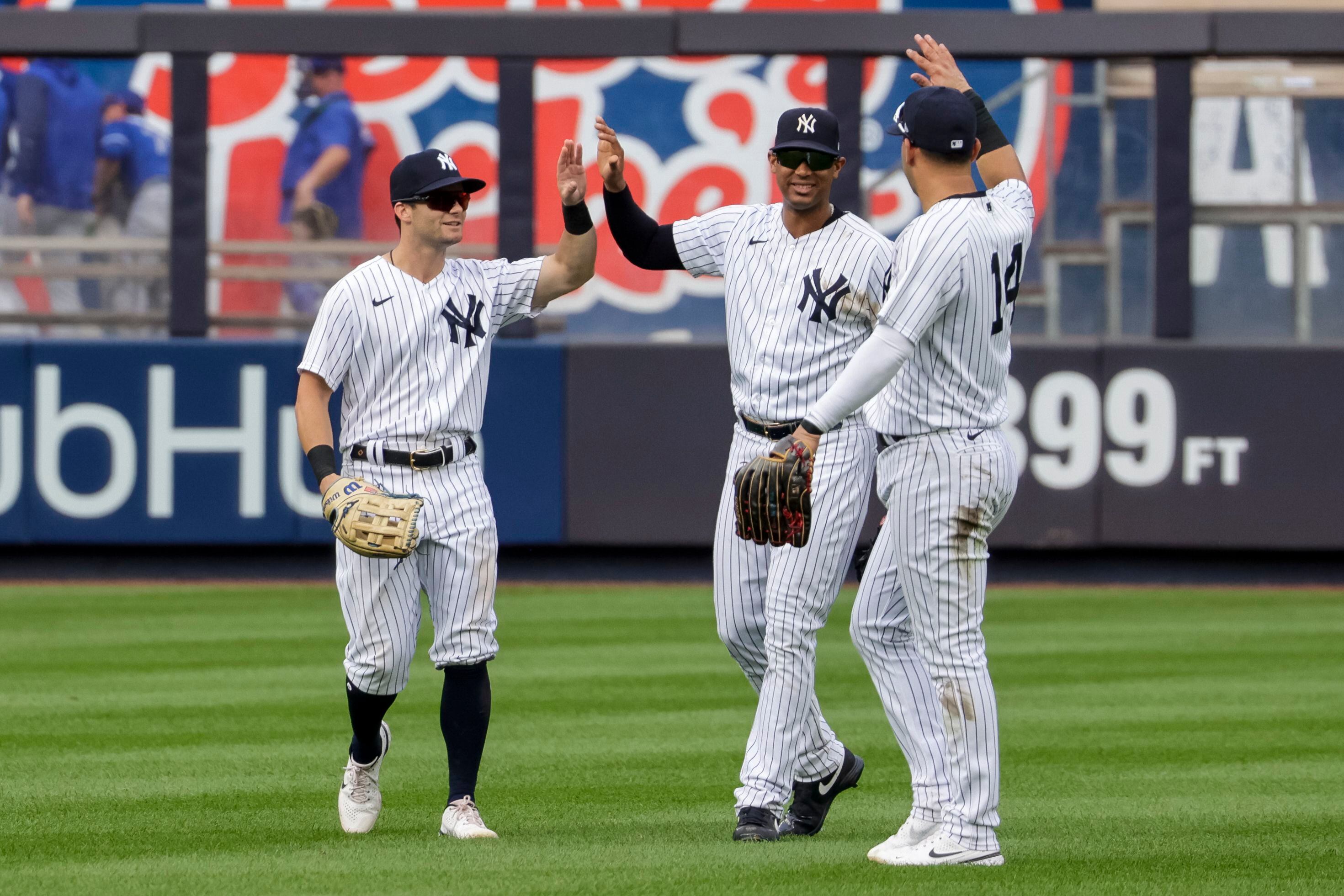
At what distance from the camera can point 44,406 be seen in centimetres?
1185

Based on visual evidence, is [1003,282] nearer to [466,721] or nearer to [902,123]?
[902,123]

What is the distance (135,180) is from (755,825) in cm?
848

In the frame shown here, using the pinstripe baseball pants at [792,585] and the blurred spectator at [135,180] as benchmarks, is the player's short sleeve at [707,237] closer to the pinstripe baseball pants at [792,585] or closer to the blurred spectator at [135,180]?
the pinstripe baseball pants at [792,585]

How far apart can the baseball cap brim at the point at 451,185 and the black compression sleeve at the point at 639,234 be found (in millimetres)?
385

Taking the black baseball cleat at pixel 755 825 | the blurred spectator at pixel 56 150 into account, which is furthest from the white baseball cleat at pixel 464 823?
the blurred spectator at pixel 56 150

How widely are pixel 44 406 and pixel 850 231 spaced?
795 centimetres

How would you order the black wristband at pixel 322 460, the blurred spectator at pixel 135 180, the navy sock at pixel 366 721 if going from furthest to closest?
the blurred spectator at pixel 135 180, the navy sock at pixel 366 721, the black wristband at pixel 322 460

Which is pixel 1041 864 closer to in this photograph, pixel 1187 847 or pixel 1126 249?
pixel 1187 847

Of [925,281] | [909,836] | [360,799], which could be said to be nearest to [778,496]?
[925,281]

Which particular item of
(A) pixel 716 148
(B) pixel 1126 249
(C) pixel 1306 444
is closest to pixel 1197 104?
(B) pixel 1126 249

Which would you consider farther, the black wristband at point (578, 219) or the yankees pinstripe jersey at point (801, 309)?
the black wristband at point (578, 219)

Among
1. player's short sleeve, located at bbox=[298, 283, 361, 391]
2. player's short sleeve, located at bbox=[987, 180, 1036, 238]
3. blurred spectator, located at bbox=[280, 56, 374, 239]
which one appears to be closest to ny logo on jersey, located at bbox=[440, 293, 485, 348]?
player's short sleeve, located at bbox=[298, 283, 361, 391]

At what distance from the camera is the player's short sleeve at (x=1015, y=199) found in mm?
4844

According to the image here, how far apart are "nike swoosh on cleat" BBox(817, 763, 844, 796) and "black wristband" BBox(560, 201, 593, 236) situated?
1665 mm
